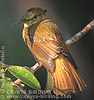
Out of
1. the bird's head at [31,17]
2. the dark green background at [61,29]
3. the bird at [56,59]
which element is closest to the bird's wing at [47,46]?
the bird at [56,59]

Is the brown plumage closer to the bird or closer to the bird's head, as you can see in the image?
the bird

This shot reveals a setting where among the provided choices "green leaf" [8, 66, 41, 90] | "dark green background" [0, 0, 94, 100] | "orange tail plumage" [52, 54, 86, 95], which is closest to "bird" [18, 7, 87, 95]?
"orange tail plumage" [52, 54, 86, 95]

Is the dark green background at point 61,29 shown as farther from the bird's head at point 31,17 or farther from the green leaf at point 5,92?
the green leaf at point 5,92

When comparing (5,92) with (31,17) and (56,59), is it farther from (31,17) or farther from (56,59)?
(31,17)

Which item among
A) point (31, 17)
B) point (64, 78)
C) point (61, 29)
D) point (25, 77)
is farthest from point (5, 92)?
point (61, 29)

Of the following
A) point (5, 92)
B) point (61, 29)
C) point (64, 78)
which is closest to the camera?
point (5, 92)
